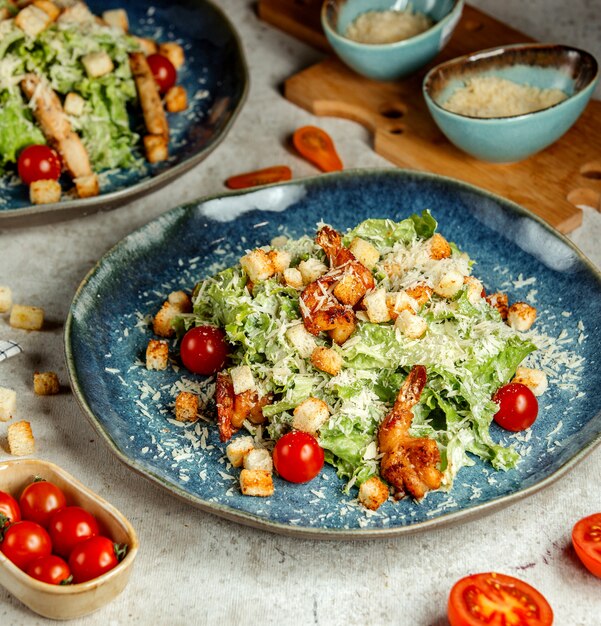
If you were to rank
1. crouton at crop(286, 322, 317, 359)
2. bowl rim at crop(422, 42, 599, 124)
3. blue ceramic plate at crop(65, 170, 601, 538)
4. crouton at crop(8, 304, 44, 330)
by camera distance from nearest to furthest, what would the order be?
blue ceramic plate at crop(65, 170, 601, 538) → crouton at crop(286, 322, 317, 359) → crouton at crop(8, 304, 44, 330) → bowl rim at crop(422, 42, 599, 124)

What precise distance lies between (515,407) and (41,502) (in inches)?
70.3

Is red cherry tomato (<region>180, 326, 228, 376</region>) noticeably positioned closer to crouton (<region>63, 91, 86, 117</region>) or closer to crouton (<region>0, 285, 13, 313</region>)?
crouton (<region>0, 285, 13, 313</region>)

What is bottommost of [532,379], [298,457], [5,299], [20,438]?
[5,299]

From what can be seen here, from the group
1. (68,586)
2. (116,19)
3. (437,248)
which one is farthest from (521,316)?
(116,19)

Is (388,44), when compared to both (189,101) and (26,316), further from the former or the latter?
(26,316)

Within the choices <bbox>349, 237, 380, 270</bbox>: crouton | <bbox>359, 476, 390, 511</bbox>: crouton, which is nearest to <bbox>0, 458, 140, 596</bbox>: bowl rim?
<bbox>359, 476, 390, 511</bbox>: crouton

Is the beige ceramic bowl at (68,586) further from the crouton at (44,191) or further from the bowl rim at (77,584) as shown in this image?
the crouton at (44,191)

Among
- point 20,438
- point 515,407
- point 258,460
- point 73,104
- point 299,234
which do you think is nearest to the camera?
point 258,460

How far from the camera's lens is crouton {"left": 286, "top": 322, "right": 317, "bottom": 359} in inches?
153

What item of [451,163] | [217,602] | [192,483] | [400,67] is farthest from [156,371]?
[400,67]

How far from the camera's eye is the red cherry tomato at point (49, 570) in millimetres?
3301

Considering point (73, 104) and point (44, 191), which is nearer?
point (44, 191)

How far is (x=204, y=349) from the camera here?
13.6 feet

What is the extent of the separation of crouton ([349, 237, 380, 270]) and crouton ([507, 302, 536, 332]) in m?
0.66
